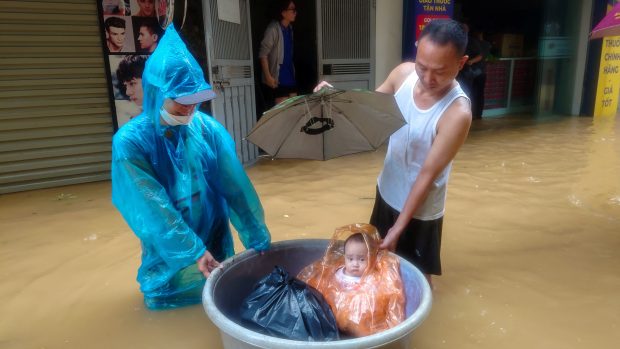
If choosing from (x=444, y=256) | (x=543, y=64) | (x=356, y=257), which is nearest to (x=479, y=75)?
(x=543, y=64)

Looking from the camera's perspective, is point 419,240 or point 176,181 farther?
point 419,240

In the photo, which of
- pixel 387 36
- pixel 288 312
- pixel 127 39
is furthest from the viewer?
pixel 387 36

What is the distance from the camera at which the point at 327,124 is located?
2.14m

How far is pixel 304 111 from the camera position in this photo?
2.06m

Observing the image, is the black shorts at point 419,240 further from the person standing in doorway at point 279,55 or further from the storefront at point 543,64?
the storefront at point 543,64

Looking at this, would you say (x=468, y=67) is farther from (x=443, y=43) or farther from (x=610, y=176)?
(x=443, y=43)

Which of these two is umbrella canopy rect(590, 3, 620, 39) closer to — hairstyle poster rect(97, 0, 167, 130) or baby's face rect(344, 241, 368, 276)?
baby's face rect(344, 241, 368, 276)

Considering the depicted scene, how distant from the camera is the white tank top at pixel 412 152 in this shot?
1.81m

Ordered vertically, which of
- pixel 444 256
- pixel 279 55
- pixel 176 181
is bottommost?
pixel 444 256

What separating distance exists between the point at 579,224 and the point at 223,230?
2.62 metres

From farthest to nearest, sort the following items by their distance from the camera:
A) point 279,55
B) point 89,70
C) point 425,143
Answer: point 279,55 < point 89,70 < point 425,143


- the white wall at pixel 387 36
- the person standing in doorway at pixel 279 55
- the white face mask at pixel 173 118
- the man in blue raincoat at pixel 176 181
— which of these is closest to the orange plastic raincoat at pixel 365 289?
the man in blue raincoat at pixel 176 181

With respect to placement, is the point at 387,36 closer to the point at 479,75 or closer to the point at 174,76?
the point at 479,75

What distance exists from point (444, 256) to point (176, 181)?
174cm
